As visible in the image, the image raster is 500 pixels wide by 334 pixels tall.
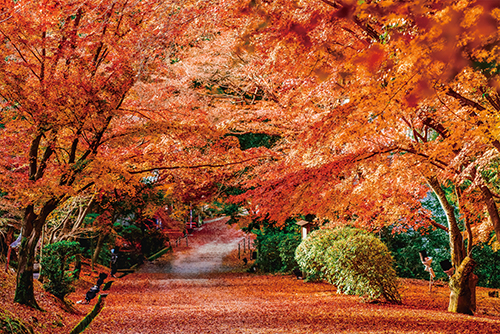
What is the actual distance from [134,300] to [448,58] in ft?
28.2

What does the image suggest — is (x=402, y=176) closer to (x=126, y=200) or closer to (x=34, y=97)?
(x=34, y=97)

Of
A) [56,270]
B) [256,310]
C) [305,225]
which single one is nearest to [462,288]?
[256,310]

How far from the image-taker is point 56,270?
7.14 meters

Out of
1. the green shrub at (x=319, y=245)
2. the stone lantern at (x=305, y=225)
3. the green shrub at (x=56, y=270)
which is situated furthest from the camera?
the stone lantern at (x=305, y=225)

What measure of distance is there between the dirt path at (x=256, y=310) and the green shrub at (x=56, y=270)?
2.91 feet

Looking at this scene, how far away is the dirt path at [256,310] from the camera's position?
5984 mm

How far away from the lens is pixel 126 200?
43.7 feet

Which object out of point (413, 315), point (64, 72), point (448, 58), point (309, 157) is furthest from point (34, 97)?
point (413, 315)

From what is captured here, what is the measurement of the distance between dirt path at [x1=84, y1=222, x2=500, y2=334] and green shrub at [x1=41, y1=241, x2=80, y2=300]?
0.89 metres

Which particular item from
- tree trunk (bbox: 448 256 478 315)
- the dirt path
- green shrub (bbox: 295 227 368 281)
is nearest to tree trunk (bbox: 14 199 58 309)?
the dirt path

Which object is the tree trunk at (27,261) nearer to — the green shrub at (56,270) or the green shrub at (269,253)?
the green shrub at (56,270)

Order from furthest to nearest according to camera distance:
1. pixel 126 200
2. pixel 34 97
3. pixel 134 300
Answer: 1. pixel 126 200
2. pixel 134 300
3. pixel 34 97

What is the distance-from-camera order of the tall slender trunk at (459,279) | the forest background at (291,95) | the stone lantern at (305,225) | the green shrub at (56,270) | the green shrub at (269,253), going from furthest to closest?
the green shrub at (269,253)
the stone lantern at (305,225)
the tall slender trunk at (459,279)
the green shrub at (56,270)
the forest background at (291,95)

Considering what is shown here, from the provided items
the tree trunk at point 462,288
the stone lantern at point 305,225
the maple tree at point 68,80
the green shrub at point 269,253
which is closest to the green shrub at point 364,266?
the tree trunk at point 462,288
